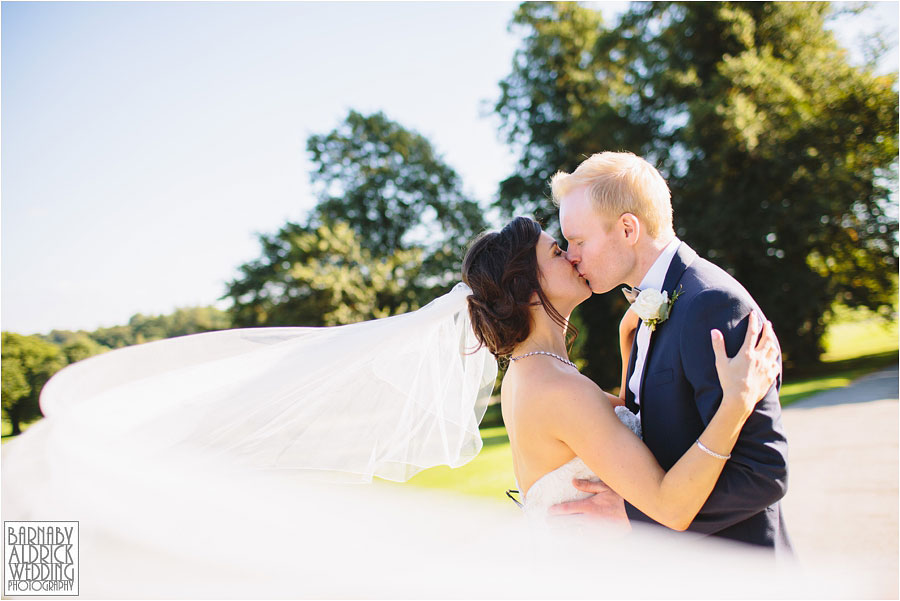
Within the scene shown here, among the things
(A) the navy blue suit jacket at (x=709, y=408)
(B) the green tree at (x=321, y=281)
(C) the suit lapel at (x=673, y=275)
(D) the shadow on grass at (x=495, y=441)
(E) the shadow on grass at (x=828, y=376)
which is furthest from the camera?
(B) the green tree at (x=321, y=281)

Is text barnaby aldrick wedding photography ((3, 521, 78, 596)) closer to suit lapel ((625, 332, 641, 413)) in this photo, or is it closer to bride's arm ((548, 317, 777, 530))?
bride's arm ((548, 317, 777, 530))

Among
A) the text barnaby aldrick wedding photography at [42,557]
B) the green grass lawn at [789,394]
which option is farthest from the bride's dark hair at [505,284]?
the green grass lawn at [789,394]

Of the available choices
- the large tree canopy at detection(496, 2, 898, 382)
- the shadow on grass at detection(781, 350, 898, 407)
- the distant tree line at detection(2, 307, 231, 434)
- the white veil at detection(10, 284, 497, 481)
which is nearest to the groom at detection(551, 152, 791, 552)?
the white veil at detection(10, 284, 497, 481)

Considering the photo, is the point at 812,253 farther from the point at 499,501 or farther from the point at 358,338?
the point at 358,338

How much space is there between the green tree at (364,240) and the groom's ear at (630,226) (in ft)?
86.6

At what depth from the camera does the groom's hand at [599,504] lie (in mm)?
2859

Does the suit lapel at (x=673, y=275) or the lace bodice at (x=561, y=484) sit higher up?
the suit lapel at (x=673, y=275)

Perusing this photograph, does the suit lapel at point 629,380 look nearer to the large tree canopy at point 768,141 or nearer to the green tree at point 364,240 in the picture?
the large tree canopy at point 768,141

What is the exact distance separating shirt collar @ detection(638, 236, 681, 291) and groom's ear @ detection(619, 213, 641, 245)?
144 mm

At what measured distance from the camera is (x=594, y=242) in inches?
115

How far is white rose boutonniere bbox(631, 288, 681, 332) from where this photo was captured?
8.49 ft

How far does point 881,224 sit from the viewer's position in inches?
886

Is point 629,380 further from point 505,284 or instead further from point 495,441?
point 495,441

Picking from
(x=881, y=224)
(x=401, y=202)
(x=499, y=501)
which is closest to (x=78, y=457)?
(x=499, y=501)
